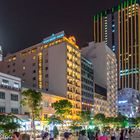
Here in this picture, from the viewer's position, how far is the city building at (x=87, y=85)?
156 meters

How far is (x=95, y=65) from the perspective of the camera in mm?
198375

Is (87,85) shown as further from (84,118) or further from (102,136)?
(102,136)

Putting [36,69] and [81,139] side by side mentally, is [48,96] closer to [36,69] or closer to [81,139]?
[36,69]

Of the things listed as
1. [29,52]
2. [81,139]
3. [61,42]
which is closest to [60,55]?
[61,42]

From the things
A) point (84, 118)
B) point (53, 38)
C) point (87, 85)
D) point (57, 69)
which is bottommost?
point (84, 118)

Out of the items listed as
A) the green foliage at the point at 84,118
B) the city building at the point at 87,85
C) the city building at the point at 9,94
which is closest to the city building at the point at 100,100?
the city building at the point at 87,85

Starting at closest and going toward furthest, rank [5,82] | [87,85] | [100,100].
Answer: [5,82]
[87,85]
[100,100]

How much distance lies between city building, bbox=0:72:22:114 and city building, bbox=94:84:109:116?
79.8 m

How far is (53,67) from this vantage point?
142 m

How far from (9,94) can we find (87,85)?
250 feet

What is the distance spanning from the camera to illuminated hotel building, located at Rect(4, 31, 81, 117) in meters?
138

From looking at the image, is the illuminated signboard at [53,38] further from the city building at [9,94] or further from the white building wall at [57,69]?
the city building at [9,94]

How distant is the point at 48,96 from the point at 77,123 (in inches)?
558

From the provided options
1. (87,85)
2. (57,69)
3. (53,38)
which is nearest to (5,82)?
(57,69)
